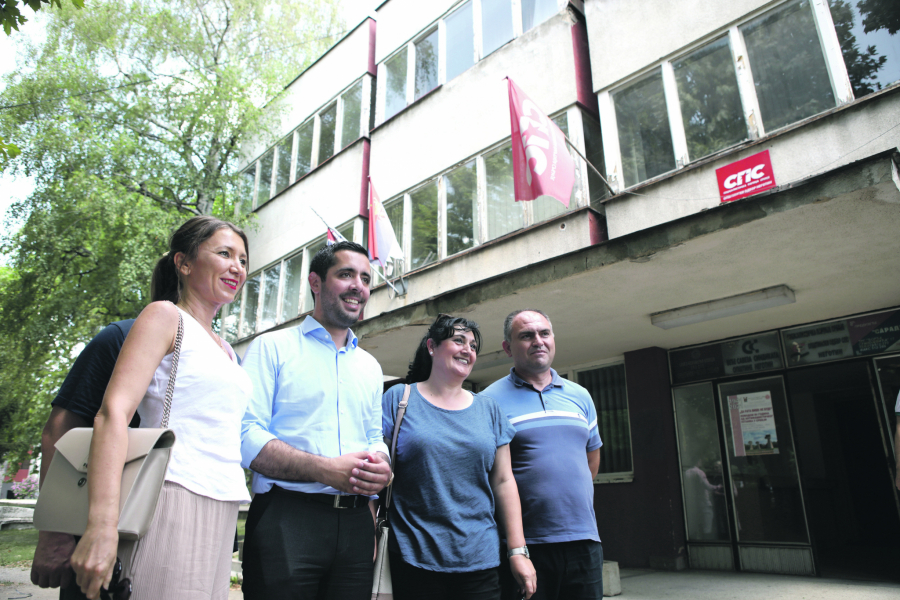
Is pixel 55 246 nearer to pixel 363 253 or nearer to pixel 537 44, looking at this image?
pixel 537 44

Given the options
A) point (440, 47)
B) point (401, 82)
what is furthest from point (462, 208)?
point (401, 82)

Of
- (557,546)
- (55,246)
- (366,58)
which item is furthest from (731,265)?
(55,246)

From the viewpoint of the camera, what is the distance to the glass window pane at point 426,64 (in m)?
11.0

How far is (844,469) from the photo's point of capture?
1076 centimetres

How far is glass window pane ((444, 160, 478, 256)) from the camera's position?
366 inches

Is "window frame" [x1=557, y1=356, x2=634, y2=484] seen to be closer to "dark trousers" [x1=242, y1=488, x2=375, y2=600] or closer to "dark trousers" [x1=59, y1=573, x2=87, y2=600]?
"dark trousers" [x1=242, y1=488, x2=375, y2=600]

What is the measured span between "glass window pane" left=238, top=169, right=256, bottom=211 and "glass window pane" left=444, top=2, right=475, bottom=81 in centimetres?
752

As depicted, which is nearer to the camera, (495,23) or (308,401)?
(308,401)

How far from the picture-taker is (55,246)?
1293cm

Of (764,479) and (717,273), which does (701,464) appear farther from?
(717,273)

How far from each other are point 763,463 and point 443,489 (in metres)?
7.10

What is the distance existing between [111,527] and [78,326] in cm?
1547

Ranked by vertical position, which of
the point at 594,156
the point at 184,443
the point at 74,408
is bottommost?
the point at 184,443

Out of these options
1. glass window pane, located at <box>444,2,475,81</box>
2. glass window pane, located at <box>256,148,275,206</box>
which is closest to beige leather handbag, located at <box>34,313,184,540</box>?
glass window pane, located at <box>444,2,475,81</box>
